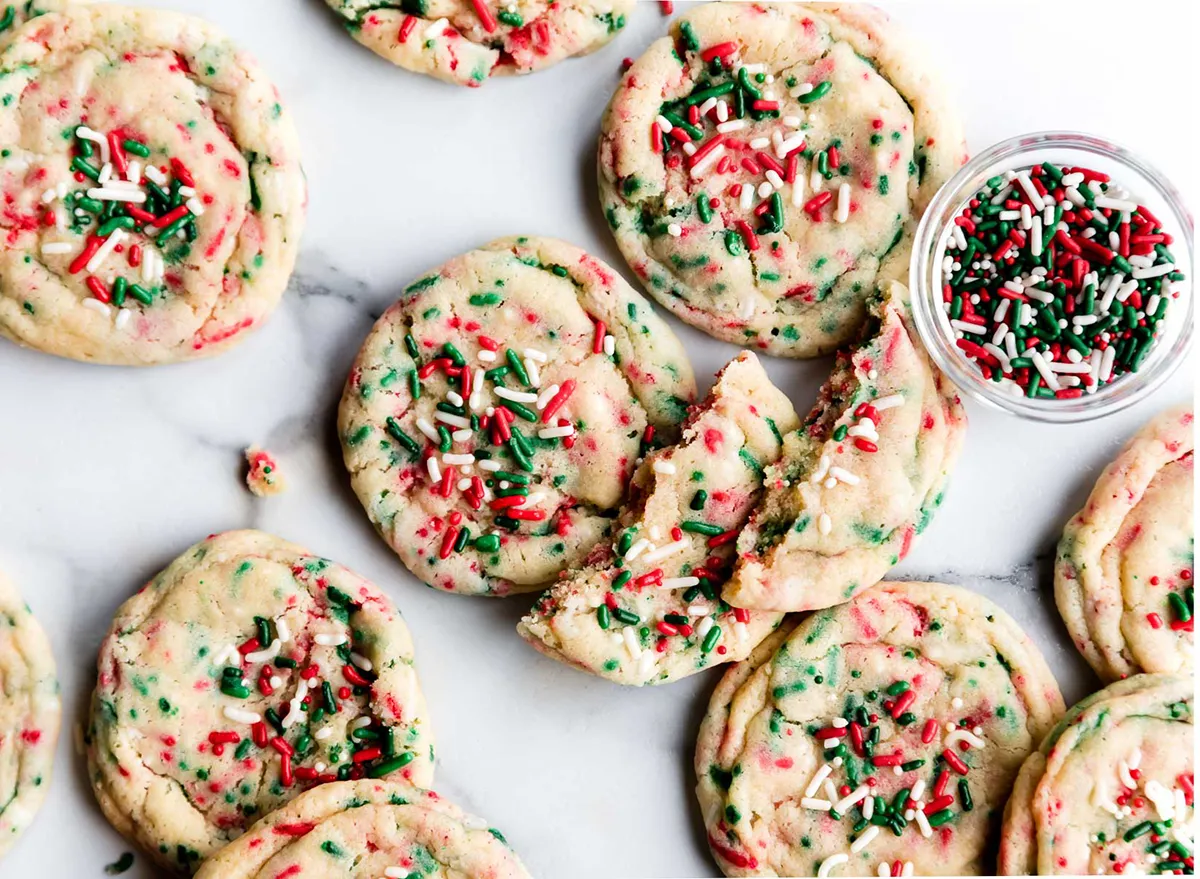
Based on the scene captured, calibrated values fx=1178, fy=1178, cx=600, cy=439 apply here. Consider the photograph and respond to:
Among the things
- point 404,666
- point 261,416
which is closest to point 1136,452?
point 404,666

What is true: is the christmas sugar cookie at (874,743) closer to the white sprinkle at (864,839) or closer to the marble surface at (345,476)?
the white sprinkle at (864,839)

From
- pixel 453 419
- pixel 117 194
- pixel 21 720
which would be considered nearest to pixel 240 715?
pixel 21 720

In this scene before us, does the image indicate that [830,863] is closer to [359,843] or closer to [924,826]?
[924,826]

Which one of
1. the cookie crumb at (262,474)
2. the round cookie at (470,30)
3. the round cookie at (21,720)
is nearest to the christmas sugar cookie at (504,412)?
the cookie crumb at (262,474)

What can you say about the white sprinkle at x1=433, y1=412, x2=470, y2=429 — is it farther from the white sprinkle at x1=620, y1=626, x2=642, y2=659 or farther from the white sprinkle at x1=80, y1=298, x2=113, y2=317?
the white sprinkle at x1=80, y1=298, x2=113, y2=317

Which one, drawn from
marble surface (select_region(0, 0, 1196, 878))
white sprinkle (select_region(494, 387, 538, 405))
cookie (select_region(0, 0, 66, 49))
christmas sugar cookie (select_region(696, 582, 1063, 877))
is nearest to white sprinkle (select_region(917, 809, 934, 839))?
christmas sugar cookie (select_region(696, 582, 1063, 877))

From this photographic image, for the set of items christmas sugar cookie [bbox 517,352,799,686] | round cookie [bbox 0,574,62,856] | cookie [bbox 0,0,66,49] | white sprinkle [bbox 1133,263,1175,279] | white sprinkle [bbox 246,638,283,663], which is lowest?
round cookie [bbox 0,574,62,856]
